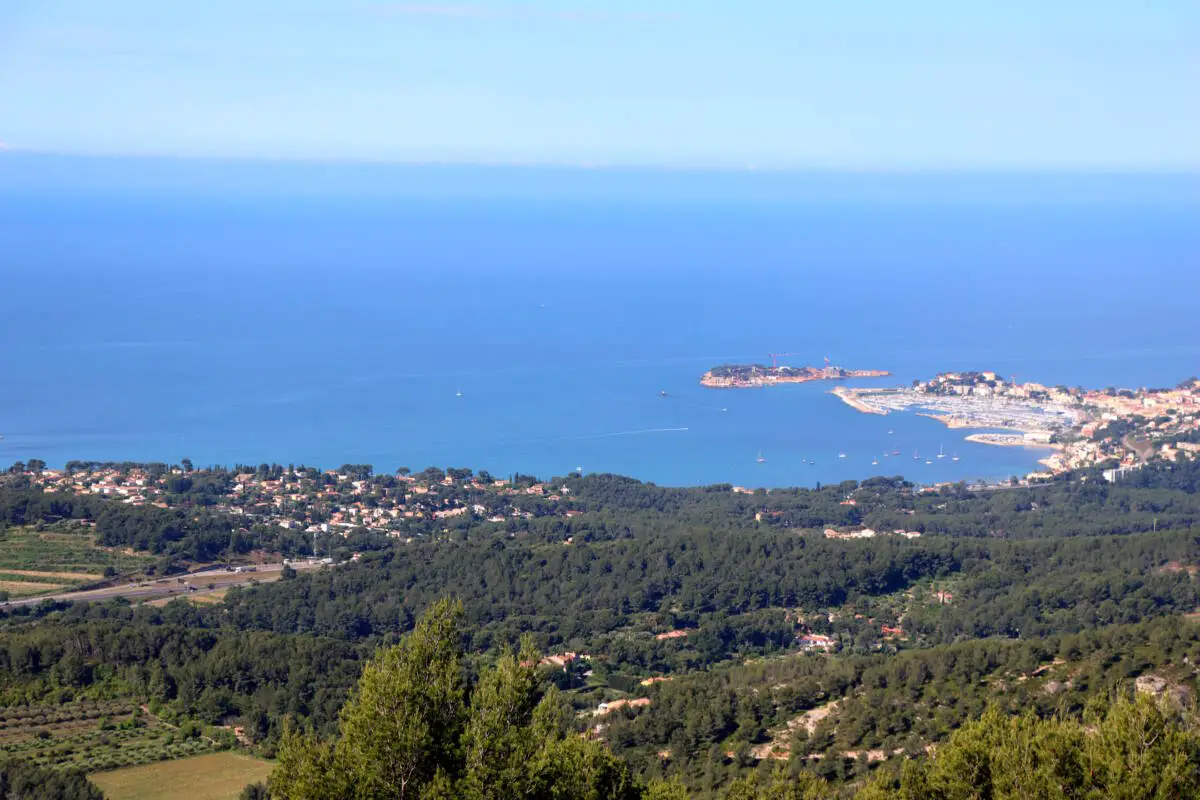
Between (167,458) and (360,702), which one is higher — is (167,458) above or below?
below

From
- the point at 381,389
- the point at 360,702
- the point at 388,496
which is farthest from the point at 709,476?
the point at 360,702

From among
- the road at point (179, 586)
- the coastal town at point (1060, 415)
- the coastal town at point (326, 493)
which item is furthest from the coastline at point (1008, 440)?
the road at point (179, 586)

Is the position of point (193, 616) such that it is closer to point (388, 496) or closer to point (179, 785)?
point (179, 785)

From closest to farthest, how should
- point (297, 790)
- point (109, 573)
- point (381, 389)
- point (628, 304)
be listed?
point (297, 790)
point (109, 573)
point (381, 389)
point (628, 304)

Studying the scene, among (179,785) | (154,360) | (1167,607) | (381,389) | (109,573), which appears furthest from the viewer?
(154,360)

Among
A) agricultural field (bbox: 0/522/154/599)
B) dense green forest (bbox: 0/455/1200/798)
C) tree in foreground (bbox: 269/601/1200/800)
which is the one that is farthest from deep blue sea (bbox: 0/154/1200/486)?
tree in foreground (bbox: 269/601/1200/800)

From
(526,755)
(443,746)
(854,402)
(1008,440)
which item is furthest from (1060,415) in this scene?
(443,746)
